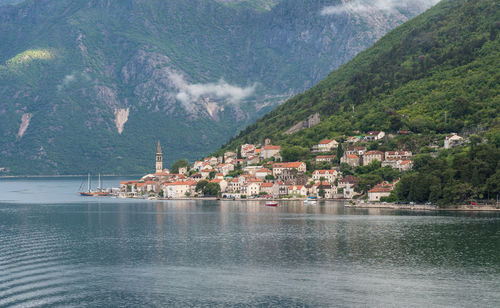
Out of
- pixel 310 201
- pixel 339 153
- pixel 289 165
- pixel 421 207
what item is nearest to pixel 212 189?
pixel 289 165

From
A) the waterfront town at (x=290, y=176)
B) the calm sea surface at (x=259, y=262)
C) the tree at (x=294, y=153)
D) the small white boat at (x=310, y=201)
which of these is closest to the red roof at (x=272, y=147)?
the waterfront town at (x=290, y=176)

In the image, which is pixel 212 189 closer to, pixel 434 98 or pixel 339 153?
pixel 339 153

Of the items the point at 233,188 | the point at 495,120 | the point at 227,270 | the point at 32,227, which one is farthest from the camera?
the point at 233,188

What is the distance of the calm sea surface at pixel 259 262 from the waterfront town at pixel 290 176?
39473 millimetres

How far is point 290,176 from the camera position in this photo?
161 meters

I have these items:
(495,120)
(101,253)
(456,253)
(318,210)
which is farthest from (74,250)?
(495,120)

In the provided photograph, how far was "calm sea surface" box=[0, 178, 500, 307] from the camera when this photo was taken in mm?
52312

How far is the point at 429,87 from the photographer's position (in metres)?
180

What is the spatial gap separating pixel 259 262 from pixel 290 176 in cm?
9589

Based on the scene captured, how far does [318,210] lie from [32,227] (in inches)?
1799

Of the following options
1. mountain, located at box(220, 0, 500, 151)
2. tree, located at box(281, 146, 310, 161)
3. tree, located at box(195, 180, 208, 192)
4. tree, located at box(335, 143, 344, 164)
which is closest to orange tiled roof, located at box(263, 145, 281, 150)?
mountain, located at box(220, 0, 500, 151)

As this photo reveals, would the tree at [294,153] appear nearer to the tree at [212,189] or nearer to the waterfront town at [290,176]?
the waterfront town at [290,176]

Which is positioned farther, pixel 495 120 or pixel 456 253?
pixel 495 120

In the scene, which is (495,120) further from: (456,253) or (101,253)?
(101,253)
